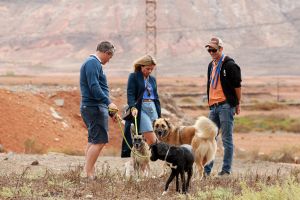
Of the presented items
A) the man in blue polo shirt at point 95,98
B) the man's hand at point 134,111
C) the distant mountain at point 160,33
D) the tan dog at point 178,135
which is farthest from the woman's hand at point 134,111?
the distant mountain at point 160,33

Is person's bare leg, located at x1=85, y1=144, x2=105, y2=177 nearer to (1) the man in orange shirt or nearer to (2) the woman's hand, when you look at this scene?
(2) the woman's hand

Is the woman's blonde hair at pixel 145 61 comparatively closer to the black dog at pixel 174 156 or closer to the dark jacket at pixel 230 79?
the dark jacket at pixel 230 79

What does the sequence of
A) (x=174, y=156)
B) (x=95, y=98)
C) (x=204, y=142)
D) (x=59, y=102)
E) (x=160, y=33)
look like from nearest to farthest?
1. (x=174, y=156)
2. (x=95, y=98)
3. (x=204, y=142)
4. (x=59, y=102)
5. (x=160, y=33)

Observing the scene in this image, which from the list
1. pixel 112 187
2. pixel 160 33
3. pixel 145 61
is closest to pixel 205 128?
pixel 145 61

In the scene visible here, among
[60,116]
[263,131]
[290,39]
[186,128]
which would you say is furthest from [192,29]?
[186,128]

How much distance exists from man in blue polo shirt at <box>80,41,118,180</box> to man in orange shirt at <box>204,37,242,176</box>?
158 cm

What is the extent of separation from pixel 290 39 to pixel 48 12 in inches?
1469

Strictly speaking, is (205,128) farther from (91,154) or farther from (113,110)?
(91,154)

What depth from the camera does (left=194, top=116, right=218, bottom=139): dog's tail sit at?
9.27 metres

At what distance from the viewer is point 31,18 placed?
11619 cm

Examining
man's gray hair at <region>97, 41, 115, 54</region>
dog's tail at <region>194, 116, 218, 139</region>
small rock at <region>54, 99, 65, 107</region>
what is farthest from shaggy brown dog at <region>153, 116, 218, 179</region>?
small rock at <region>54, 99, 65, 107</region>

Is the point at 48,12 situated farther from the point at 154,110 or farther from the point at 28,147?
the point at 154,110

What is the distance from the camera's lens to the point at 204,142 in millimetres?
9547

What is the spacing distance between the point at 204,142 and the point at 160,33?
99.5 metres
